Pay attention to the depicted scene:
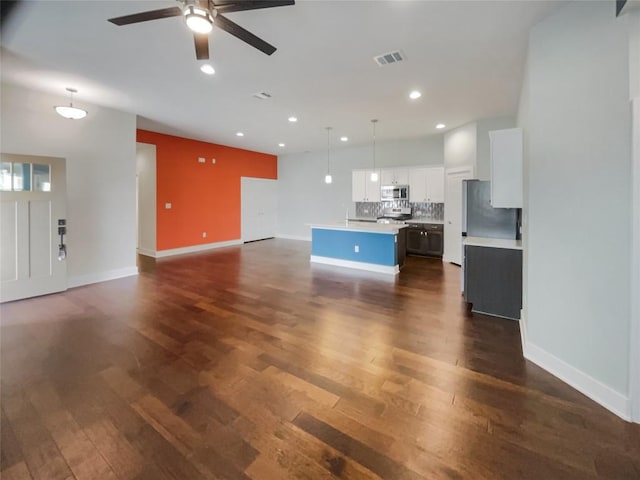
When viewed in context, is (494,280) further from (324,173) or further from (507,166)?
(324,173)

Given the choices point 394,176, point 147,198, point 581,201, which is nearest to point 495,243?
point 581,201

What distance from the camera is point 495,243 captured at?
11.8 ft

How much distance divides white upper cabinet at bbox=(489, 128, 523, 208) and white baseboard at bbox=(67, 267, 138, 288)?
6.07 metres

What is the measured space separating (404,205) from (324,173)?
2.90m

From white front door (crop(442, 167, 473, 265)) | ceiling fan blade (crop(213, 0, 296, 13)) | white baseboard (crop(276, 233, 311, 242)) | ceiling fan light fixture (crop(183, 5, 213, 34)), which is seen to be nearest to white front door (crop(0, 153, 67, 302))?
ceiling fan light fixture (crop(183, 5, 213, 34))

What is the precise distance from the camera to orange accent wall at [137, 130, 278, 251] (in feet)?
23.0

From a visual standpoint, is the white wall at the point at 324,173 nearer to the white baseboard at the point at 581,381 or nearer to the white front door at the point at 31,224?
the white baseboard at the point at 581,381

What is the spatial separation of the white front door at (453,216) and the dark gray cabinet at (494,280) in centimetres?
296

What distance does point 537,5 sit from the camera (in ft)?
7.77

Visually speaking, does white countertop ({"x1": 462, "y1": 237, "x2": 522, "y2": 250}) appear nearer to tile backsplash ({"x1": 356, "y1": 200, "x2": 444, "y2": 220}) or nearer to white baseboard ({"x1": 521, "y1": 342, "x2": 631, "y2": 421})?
white baseboard ({"x1": 521, "y1": 342, "x2": 631, "y2": 421})

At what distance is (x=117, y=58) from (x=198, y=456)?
398 cm

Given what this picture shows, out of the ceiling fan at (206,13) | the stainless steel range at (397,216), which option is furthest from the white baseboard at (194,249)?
the ceiling fan at (206,13)

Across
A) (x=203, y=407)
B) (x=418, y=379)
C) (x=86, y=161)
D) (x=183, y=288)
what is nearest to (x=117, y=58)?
(x=86, y=161)

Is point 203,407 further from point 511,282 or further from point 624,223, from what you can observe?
point 511,282
